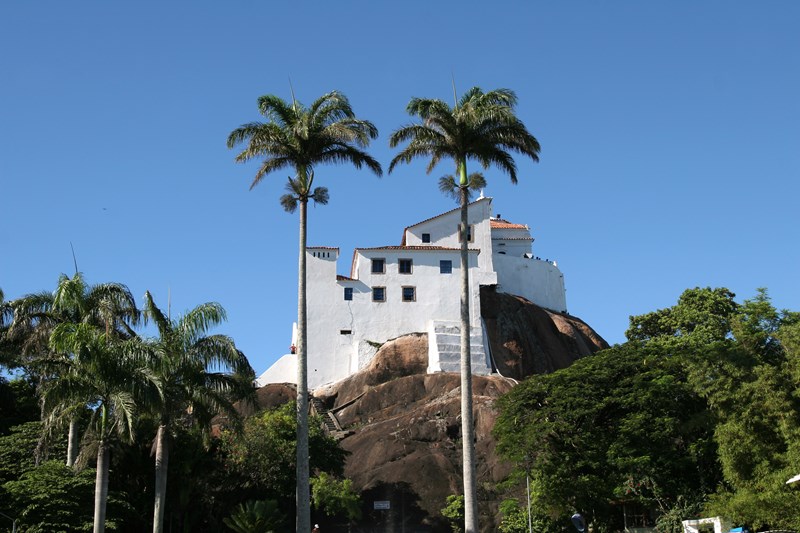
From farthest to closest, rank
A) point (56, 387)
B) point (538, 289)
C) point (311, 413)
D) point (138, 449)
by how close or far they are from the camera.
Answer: point (538, 289)
point (311, 413)
point (138, 449)
point (56, 387)

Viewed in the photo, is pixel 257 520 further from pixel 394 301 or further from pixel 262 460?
pixel 394 301

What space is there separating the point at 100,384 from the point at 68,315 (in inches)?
252

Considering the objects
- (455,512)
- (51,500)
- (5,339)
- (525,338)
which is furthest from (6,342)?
(525,338)

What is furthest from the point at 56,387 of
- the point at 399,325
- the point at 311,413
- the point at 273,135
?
the point at 399,325

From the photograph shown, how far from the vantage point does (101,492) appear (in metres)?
25.6

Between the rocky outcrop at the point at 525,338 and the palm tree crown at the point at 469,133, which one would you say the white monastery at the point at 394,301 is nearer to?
the rocky outcrop at the point at 525,338

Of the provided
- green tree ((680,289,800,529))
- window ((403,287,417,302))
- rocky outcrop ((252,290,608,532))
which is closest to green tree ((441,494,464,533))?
rocky outcrop ((252,290,608,532))

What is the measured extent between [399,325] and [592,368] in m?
26.0

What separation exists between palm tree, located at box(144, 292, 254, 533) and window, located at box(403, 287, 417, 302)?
3340 centimetres

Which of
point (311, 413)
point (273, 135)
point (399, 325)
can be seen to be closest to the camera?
point (273, 135)

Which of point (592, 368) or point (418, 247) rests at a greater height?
point (418, 247)

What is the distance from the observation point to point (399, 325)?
61.4 m

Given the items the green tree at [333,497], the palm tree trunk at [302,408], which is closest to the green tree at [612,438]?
the green tree at [333,497]

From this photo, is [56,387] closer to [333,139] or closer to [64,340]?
[64,340]
